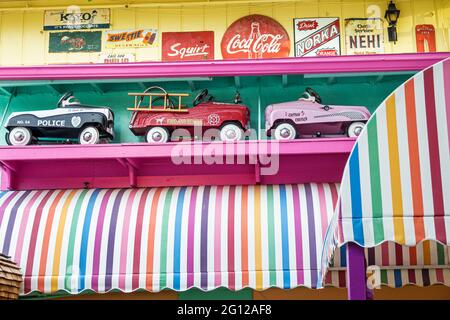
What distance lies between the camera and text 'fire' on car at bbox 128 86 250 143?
10.8 metres

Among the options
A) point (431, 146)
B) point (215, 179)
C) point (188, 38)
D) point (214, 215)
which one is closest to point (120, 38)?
point (188, 38)

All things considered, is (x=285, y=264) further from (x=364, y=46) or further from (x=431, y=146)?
(x=364, y=46)

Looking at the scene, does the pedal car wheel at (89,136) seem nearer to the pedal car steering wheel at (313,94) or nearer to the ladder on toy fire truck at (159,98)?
the ladder on toy fire truck at (159,98)

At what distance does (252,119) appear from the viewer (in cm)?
1147

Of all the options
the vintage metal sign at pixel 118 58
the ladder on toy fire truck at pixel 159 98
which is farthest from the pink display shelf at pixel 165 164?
the vintage metal sign at pixel 118 58

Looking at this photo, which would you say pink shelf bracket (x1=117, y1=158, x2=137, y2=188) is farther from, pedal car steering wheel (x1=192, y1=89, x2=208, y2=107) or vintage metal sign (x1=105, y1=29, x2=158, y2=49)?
vintage metal sign (x1=105, y1=29, x2=158, y2=49)

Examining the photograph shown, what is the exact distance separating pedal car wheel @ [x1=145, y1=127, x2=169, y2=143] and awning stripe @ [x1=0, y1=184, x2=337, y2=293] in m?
0.97

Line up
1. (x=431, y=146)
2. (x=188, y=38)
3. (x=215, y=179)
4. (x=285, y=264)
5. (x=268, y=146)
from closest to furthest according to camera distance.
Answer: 1. (x=431, y=146)
2. (x=285, y=264)
3. (x=268, y=146)
4. (x=215, y=179)
5. (x=188, y=38)

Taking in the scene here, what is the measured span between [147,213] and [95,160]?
5.37 feet

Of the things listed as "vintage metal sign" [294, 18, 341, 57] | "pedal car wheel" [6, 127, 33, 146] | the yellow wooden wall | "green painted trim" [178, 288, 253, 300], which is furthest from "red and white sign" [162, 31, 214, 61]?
"green painted trim" [178, 288, 253, 300]

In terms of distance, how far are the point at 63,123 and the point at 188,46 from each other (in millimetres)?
2617

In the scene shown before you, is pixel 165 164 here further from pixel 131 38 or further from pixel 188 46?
pixel 131 38

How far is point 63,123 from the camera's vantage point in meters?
10.9

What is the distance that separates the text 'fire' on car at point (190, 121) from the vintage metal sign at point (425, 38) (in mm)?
3279
